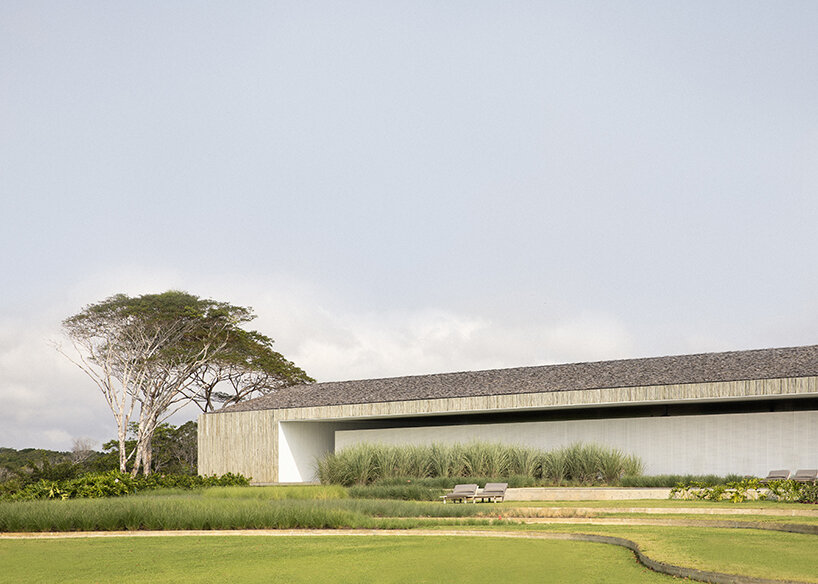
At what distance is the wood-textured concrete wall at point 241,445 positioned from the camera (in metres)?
27.5

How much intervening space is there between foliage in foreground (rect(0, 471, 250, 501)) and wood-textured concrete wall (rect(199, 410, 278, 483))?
6.41 m

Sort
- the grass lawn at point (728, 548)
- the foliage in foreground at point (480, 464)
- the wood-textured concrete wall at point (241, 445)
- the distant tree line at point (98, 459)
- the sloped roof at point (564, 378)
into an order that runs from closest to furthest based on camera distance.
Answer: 1. the grass lawn at point (728, 548)
2. the foliage in foreground at point (480, 464)
3. the sloped roof at point (564, 378)
4. the wood-textured concrete wall at point (241, 445)
5. the distant tree line at point (98, 459)

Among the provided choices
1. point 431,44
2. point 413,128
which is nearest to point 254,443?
point 413,128

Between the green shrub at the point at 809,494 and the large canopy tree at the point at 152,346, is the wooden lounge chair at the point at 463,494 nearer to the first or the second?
the green shrub at the point at 809,494

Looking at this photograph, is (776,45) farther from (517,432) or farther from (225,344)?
(225,344)

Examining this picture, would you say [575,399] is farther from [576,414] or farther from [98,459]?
[98,459]

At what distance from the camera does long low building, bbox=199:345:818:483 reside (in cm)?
2069

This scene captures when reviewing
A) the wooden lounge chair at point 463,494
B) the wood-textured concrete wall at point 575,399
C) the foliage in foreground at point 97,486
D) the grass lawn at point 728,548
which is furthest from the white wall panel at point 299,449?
the grass lawn at point 728,548

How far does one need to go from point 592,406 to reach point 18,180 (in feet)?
54.0

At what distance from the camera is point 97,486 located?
1684cm

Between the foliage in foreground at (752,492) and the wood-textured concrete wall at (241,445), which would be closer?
the foliage in foreground at (752,492)

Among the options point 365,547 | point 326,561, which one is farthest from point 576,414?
point 326,561

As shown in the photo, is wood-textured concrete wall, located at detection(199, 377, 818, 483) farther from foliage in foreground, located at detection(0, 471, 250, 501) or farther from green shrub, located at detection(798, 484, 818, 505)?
foliage in foreground, located at detection(0, 471, 250, 501)

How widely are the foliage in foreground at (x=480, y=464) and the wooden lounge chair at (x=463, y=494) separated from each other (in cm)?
327
